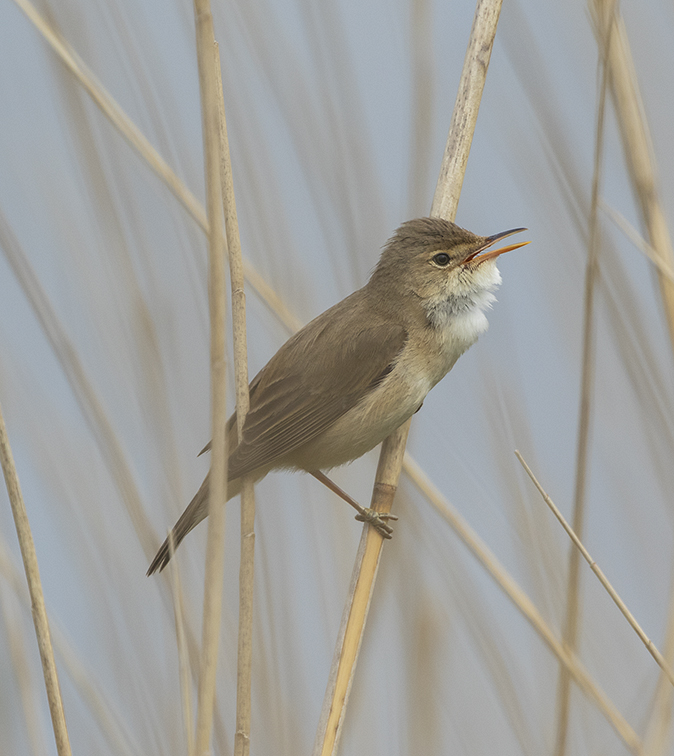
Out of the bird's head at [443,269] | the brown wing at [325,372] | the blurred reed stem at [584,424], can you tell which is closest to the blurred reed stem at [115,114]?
the brown wing at [325,372]

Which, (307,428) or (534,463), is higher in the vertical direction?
(307,428)

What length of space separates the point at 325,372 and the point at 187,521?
625 millimetres

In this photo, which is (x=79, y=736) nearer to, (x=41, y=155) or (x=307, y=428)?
(x=307, y=428)

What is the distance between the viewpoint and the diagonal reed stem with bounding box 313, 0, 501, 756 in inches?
70.4

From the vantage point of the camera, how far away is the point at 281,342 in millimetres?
2949

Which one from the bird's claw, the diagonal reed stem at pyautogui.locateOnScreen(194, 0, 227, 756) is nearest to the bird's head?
the bird's claw

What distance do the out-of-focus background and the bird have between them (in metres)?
0.16

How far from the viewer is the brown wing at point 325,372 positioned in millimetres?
2531

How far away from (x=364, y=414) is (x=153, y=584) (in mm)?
845

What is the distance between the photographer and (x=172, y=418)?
102 inches

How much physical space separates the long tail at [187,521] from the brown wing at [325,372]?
1.22ft

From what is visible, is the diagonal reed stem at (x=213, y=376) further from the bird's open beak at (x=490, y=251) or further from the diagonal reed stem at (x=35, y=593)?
the bird's open beak at (x=490, y=251)

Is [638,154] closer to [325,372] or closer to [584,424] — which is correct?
[584,424]

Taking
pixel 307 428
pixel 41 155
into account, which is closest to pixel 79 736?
pixel 307 428
